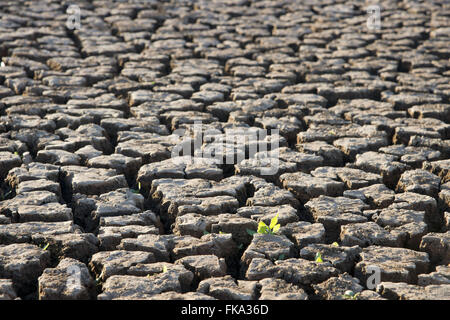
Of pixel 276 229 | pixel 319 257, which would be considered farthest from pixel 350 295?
pixel 276 229

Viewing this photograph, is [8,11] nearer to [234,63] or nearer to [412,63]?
[234,63]

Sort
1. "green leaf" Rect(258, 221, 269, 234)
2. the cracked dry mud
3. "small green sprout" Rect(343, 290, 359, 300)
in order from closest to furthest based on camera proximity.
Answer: "small green sprout" Rect(343, 290, 359, 300) < the cracked dry mud < "green leaf" Rect(258, 221, 269, 234)

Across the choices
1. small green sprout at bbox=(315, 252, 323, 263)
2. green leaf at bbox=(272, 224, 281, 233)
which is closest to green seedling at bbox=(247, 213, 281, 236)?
green leaf at bbox=(272, 224, 281, 233)

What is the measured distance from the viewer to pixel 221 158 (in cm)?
425

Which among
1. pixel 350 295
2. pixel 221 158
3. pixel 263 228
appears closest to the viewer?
pixel 350 295

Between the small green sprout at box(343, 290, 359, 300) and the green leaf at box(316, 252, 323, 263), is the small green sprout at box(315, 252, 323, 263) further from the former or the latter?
the small green sprout at box(343, 290, 359, 300)

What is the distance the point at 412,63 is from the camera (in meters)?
6.05

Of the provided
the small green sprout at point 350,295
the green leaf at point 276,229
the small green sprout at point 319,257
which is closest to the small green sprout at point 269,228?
the green leaf at point 276,229

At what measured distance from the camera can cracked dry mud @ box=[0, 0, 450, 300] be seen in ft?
10.0

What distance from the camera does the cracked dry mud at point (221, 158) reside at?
10.0ft

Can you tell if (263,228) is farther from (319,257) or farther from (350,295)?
(350,295)

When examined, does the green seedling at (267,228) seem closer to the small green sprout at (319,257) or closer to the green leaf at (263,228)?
the green leaf at (263,228)

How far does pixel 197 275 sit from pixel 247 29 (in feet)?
14.6
